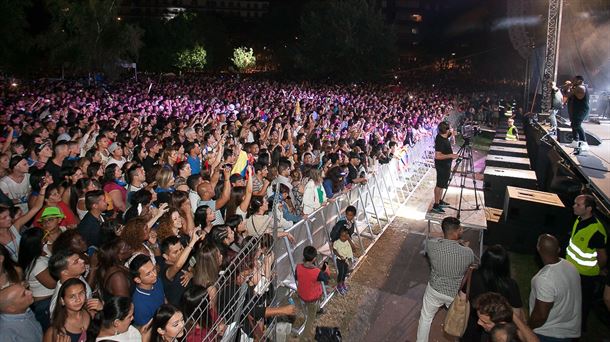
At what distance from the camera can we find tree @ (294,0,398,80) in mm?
45500

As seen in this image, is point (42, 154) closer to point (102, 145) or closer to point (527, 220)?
point (102, 145)

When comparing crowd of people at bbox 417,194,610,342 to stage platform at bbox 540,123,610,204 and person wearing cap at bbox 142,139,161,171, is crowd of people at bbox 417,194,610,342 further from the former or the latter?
person wearing cap at bbox 142,139,161,171

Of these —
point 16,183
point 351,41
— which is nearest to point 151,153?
point 16,183

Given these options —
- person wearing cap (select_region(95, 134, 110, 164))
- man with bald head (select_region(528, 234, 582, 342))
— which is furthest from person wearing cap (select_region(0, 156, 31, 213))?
man with bald head (select_region(528, 234, 582, 342))

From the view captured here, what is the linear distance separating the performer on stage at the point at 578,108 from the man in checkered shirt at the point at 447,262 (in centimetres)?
742

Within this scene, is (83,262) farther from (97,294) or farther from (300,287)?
(300,287)

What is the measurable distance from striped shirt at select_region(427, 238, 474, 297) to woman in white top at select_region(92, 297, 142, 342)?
3288 millimetres

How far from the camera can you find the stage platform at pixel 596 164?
786cm

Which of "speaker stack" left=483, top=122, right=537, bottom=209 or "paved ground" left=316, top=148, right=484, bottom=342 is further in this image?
"speaker stack" left=483, top=122, right=537, bottom=209

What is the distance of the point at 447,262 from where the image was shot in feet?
16.4

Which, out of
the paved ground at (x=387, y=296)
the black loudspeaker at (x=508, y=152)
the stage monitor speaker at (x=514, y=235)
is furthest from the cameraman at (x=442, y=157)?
the black loudspeaker at (x=508, y=152)

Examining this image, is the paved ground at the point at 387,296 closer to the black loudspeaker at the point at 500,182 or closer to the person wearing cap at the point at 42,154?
the black loudspeaker at the point at 500,182

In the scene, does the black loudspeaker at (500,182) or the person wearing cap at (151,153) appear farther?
the black loudspeaker at (500,182)

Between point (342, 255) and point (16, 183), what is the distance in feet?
17.1
